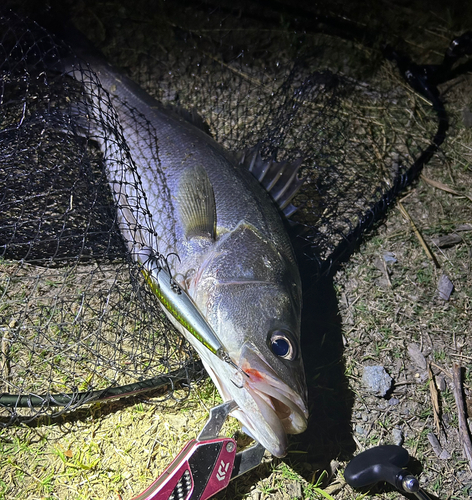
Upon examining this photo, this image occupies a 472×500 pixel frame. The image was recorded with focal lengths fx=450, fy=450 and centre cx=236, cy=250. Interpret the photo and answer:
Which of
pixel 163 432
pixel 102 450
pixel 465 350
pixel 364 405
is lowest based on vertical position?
pixel 102 450

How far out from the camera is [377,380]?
9.02ft

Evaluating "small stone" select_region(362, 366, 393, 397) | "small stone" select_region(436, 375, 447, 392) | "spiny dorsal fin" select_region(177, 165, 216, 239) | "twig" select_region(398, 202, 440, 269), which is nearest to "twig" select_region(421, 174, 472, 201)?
"twig" select_region(398, 202, 440, 269)

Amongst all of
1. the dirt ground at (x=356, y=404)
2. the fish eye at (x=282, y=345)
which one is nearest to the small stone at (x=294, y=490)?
the dirt ground at (x=356, y=404)

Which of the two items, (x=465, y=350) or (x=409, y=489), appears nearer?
(x=409, y=489)

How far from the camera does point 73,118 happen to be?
3047 millimetres

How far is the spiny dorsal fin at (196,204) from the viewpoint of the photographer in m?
2.65

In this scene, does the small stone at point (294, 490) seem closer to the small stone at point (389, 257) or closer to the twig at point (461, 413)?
the twig at point (461, 413)

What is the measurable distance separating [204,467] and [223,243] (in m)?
1.17

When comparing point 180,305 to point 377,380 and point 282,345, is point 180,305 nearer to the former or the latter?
point 282,345

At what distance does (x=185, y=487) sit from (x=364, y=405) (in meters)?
1.19

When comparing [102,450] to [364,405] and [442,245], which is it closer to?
[364,405]

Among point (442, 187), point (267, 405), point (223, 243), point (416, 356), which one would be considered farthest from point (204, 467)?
point (442, 187)

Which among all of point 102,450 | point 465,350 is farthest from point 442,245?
point 102,450

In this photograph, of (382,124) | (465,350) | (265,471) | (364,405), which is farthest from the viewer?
(382,124)
